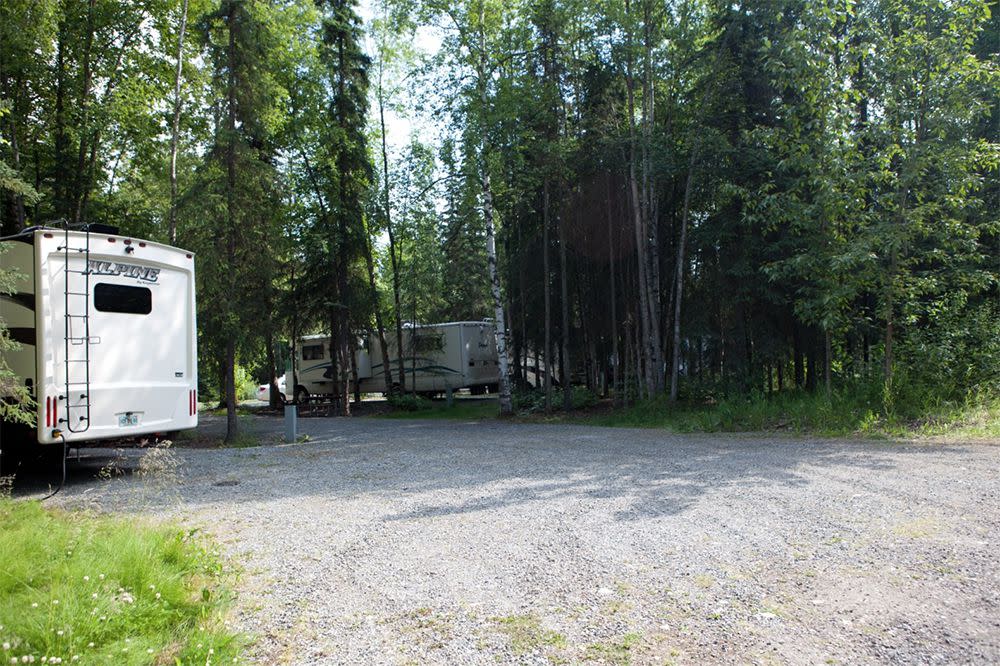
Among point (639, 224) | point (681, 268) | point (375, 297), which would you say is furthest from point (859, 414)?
point (375, 297)

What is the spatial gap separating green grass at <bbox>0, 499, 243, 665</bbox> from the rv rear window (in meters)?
3.99

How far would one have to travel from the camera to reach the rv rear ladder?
7.94 m

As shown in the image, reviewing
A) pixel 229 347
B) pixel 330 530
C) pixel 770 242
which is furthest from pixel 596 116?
pixel 330 530

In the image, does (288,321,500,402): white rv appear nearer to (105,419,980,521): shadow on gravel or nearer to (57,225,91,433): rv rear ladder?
(105,419,980,521): shadow on gravel

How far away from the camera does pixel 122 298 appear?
28.7 ft

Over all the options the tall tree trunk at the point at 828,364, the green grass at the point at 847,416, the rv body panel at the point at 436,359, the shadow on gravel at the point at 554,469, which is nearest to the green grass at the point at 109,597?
the shadow on gravel at the point at 554,469

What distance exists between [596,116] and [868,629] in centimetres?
1526

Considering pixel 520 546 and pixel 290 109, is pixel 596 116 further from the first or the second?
pixel 520 546

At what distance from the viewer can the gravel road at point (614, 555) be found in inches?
135

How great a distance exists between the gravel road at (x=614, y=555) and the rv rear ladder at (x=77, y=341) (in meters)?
0.93

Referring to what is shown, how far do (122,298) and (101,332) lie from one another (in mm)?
565

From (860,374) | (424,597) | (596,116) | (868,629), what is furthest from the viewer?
(596,116)

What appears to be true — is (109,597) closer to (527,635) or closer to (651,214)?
(527,635)

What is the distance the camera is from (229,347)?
13422mm
